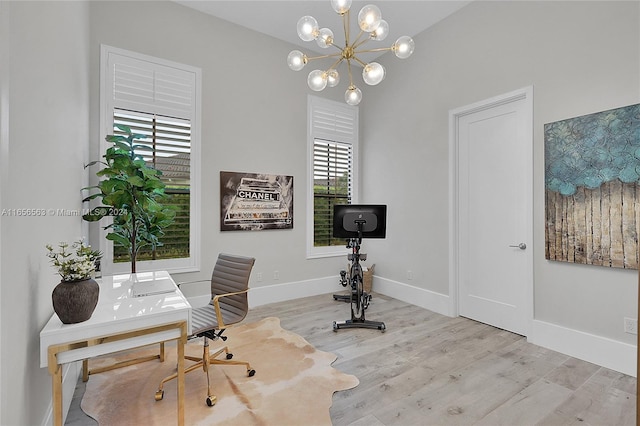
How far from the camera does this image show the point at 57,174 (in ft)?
6.61

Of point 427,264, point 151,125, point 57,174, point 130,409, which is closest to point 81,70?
point 151,125

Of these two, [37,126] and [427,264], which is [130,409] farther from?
[427,264]

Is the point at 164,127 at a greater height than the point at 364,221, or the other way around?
the point at 164,127

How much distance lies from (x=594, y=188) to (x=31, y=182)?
3936 millimetres

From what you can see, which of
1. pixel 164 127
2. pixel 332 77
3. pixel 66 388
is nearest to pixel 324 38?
pixel 332 77

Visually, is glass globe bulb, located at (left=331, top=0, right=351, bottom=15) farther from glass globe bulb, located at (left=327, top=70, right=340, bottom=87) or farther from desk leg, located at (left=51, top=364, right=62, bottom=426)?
desk leg, located at (left=51, top=364, right=62, bottom=426)

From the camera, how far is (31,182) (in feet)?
5.10

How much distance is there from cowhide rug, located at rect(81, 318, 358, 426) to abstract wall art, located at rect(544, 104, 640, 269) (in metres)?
2.33

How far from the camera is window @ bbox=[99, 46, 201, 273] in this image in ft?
11.4

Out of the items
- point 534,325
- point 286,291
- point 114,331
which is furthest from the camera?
point 286,291

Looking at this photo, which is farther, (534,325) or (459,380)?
(534,325)

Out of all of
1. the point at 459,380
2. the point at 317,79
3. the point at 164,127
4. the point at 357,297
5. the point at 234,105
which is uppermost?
the point at 234,105

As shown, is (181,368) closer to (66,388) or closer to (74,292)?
(74,292)

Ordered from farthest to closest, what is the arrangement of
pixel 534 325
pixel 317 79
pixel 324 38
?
pixel 534 325 → pixel 317 79 → pixel 324 38
